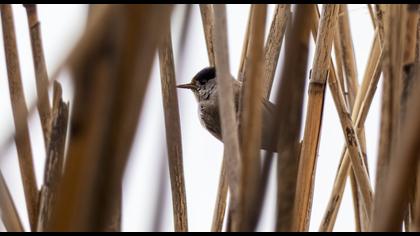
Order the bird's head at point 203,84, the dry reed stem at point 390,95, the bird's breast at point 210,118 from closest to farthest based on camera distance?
1. the dry reed stem at point 390,95
2. the bird's breast at point 210,118
3. the bird's head at point 203,84

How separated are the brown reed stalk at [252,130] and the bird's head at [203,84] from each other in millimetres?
2386

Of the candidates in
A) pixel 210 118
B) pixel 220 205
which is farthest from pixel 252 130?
pixel 210 118

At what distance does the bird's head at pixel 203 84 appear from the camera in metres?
3.36

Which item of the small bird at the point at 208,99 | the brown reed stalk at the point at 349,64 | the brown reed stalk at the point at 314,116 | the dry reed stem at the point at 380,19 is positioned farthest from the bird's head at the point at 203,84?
the brown reed stalk at the point at 314,116

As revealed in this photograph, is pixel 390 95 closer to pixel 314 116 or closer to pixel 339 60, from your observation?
pixel 314 116

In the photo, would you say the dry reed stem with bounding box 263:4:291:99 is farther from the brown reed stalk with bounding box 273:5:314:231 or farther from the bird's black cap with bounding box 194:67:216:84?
the bird's black cap with bounding box 194:67:216:84

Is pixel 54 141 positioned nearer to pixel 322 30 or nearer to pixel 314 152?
pixel 314 152

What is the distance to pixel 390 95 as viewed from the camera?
0.94m

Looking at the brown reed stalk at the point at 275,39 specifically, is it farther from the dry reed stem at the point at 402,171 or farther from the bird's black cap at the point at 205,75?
the bird's black cap at the point at 205,75

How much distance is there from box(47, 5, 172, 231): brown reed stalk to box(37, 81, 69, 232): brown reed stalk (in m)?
0.37

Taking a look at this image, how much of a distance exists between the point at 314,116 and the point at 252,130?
0.64 metres

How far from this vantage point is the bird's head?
3355 mm

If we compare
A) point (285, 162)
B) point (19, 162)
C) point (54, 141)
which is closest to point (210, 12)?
point (19, 162)

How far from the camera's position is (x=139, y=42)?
1.93ft
